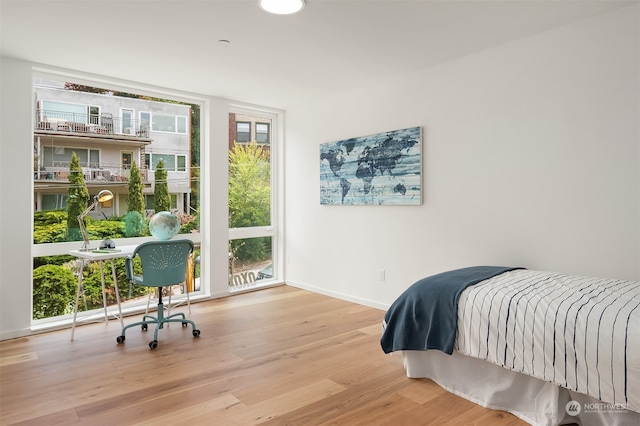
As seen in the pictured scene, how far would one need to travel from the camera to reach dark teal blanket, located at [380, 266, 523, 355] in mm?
2516

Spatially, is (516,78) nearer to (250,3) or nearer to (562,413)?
(250,3)

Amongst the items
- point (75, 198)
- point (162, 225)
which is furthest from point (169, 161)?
point (162, 225)

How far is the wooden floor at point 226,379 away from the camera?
228cm

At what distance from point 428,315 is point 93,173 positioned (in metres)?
3.62

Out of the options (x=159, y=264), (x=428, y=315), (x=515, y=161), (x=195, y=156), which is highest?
(x=195, y=156)

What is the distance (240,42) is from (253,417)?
272cm

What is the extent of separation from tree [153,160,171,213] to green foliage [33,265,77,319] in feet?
3.73

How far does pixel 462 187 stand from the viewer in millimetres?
3742

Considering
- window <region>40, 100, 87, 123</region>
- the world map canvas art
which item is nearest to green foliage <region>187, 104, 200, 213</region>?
window <region>40, 100, 87, 123</region>

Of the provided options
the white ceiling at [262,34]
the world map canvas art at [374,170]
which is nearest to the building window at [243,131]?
the world map canvas art at [374,170]

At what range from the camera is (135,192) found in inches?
180

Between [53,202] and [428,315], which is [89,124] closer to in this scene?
[53,202]

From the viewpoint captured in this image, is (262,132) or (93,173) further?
(262,132)

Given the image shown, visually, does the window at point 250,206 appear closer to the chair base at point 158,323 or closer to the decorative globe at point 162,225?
the decorative globe at point 162,225
